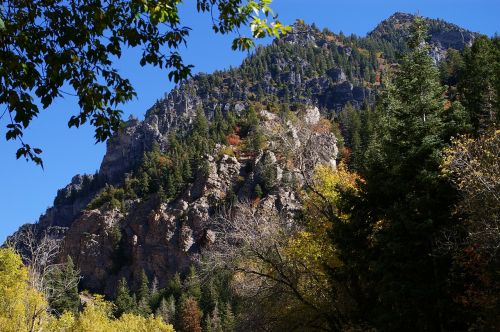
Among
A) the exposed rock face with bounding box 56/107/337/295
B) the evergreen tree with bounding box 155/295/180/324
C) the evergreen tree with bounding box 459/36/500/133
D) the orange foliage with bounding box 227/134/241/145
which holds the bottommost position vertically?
the evergreen tree with bounding box 155/295/180/324

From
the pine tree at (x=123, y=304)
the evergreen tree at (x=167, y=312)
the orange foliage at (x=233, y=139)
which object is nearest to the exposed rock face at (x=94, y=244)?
the orange foliage at (x=233, y=139)

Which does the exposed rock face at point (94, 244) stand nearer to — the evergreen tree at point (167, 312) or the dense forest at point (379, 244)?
the evergreen tree at point (167, 312)

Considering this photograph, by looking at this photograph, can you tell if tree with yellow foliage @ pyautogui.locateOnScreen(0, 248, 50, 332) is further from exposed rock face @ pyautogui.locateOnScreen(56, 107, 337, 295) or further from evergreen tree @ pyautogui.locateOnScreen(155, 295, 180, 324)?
exposed rock face @ pyautogui.locateOnScreen(56, 107, 337, 295)

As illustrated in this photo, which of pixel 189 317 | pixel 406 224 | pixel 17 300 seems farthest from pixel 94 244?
pixel 406 224

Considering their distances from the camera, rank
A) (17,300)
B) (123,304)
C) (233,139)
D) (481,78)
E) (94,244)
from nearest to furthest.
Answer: (17,300)
(481,78)
(123,304)
(94,244)
(233,139)

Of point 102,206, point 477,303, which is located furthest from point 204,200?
point 477,303

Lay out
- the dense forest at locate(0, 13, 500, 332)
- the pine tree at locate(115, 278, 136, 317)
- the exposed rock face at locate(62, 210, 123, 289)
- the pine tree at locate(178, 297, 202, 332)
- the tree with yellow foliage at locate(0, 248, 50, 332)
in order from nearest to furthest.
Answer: the dense forest at locate(0, 13, 500, 332) → the tree with yellow foliage at locate(0, 248, 50, 332) → the pine tree at locate(178, 297, 202, 332) → the pine tree at locate(115, 278, 136, 317) → the exposed rock face at locate(62, 210, 123, 289)

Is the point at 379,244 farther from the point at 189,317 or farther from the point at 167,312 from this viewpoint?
the point at 167,312

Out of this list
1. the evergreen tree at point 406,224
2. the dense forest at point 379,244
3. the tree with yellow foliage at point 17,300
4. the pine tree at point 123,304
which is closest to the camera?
the dense forest at point 379,244

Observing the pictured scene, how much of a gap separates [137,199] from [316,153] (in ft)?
414

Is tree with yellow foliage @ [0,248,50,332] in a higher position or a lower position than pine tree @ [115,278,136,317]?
lower

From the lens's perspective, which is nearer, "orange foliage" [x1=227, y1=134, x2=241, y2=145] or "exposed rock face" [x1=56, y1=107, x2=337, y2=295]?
"exposed rock face" [x1=56, y1=107, x2=337, y2=295]

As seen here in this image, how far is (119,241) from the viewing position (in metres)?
134

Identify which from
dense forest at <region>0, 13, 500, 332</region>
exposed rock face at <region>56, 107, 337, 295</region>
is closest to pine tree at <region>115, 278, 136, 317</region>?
exposed rock face at <region>56, 107, 337, 295</region>
